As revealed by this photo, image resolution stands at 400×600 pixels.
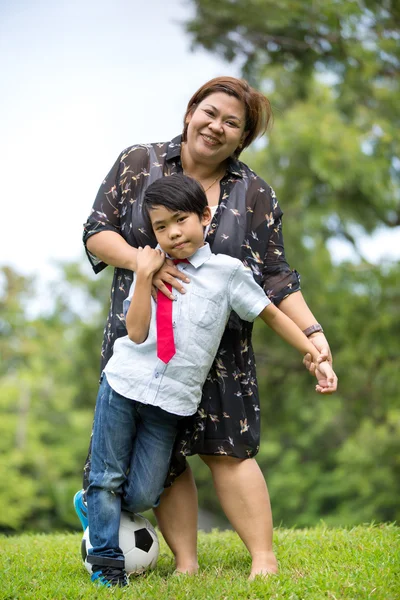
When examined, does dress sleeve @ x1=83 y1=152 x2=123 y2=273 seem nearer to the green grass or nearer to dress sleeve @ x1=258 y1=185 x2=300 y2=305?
dress sleeve @ x1=258 y1=185 x2=300 y2=305

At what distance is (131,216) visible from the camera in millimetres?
3332

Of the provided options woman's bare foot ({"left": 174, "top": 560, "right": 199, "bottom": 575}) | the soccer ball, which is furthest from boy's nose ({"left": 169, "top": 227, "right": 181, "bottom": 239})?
woman's bare foot ({"left": 174, "top": 560, "right": 199, "bottom": 575})

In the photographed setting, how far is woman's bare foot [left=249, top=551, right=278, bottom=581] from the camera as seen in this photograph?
3.16 metres

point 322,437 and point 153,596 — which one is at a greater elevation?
point 153,596

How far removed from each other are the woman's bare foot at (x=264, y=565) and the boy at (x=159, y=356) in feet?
1.66

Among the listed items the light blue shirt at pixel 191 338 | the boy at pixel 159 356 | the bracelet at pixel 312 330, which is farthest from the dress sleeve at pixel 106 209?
the bracelet at pixel 312 330

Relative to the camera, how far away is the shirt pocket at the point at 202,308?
9.88 feet

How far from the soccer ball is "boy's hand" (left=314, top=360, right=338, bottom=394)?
102cm

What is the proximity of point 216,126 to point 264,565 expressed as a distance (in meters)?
1.87

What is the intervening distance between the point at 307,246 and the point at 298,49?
4127 millimetres

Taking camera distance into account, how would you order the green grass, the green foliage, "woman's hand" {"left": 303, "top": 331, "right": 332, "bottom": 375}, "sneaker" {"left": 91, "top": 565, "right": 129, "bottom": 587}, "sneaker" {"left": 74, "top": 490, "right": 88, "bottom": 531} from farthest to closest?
the green foliage
"sneaker" {"left": 74, "top": 490, "right": 88, "bottom": 531}
"woman's hand" {"left": 303, "top": 331, "right": 332, "bottom": 375}
"sneaker" {"left": 91, "top": 565, "right": 129, "bottom": 587}
the green grass

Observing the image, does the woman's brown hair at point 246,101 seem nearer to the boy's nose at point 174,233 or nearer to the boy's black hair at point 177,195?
the boy's black hair at point 177,195

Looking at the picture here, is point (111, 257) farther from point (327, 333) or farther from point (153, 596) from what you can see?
point (327, 333)

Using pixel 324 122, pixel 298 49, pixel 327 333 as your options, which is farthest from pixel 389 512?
pixel 298 49
